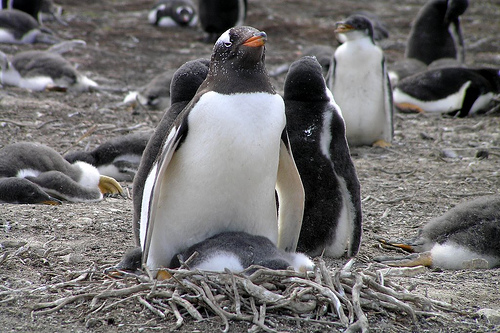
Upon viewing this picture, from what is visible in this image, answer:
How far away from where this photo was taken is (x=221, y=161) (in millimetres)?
3271

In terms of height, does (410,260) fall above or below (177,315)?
below

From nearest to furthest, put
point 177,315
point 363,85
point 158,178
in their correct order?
point 177,315
point 158,178
point 363,85

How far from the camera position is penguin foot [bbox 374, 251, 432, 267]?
392 centimetres

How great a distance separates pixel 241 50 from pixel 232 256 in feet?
3.08

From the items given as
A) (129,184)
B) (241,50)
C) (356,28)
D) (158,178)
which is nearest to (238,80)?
(241,50)

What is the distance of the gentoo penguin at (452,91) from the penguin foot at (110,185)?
4.61 meters

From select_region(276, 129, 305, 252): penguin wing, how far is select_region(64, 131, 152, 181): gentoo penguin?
8.16 ft

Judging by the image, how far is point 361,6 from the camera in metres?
18.6

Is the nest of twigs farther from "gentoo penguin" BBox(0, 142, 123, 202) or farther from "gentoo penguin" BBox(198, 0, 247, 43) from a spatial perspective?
"gentoo penguin" BBox(198, 0, 247, 43)

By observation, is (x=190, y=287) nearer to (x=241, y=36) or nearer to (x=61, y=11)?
(x=241, y=36)

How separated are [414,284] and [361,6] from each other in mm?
16148

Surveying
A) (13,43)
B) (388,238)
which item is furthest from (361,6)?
(388,238)

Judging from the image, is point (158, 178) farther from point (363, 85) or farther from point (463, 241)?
point (363, 85)

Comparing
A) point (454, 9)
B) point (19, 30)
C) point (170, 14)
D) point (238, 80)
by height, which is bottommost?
point (170, 14)
